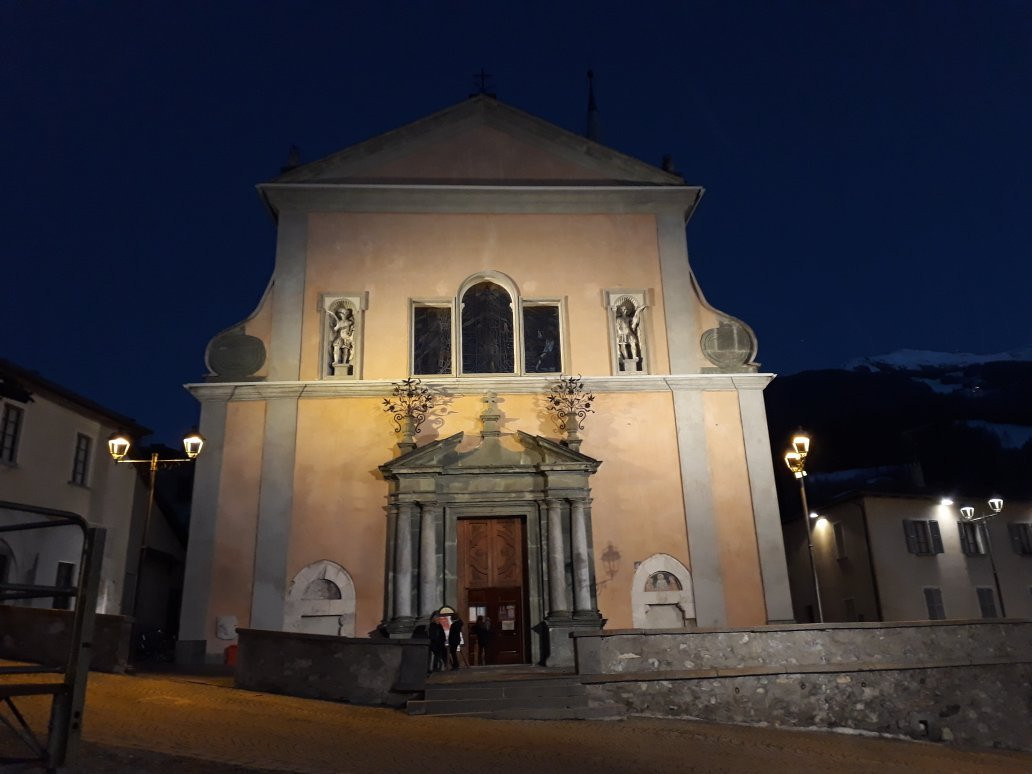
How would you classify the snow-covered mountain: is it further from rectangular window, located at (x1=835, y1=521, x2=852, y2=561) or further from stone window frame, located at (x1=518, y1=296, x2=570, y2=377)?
stone window frame, located at (x1=518, y1=296, x2=570, y2=377)

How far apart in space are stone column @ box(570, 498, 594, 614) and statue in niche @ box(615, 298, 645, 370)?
3.36m

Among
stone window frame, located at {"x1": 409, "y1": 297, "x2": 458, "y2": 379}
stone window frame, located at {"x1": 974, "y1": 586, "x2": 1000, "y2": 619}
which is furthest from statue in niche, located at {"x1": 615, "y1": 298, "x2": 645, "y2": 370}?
stone window frame, located at {"x1": 974, "y1": 586, "x2": 1000, "y2": 619}

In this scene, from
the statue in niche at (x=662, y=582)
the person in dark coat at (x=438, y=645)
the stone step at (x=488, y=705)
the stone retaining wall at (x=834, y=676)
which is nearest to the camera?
the stone step at (x=488, y=705)

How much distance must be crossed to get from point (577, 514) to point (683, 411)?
3.23 meters

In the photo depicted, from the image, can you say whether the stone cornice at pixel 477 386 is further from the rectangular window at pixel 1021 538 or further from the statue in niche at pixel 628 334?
the rectangular window at pixel 1021 538

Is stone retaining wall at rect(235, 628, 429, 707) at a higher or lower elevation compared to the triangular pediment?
lower

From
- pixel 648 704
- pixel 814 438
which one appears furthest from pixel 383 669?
pixel 814 438

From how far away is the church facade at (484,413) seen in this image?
15.7m

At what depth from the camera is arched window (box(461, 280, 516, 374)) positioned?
17.6 metres

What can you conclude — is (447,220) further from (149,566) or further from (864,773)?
Answer: (149,566)

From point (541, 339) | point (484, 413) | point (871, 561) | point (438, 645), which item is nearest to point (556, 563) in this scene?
point (438, 645)

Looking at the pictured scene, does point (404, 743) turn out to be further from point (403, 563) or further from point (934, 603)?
point (934, 603)

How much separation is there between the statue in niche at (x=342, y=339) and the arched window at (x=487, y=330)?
7.71ft

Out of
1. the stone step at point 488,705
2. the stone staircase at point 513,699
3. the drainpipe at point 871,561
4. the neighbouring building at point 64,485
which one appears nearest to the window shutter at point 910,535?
the drainpipe at point 871,561
